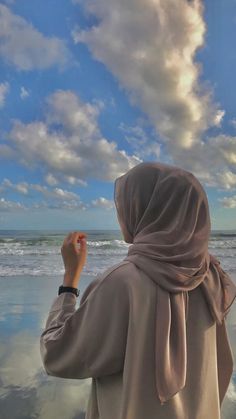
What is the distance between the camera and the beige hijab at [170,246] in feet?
2.37

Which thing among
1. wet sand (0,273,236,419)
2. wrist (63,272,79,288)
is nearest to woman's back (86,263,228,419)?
wrist (63,272,79,288)

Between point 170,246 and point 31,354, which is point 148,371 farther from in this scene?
point 31,354

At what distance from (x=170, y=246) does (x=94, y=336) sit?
8.2 inches

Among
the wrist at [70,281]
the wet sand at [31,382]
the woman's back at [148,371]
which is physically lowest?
the wet sand at [31,382]

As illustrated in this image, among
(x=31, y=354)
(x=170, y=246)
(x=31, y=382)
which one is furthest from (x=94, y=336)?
(x=31, y=354)

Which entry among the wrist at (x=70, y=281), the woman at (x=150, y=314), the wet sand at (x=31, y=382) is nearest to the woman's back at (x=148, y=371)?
the woman at (x=150, y=314)

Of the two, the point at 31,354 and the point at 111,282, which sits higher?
the point at 111,282

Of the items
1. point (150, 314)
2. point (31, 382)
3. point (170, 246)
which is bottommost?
point (31, 382)

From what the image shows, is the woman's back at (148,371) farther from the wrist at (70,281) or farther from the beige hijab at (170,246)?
the wrist at (70,281)

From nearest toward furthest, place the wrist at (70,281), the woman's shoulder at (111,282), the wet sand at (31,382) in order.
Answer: the woman's shoulder at (111,282) < the wrist at (70,281) < the wet sand at (31,382)

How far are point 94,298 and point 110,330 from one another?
6 centimetres

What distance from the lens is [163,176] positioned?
2.59 feet

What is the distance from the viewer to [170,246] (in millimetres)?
746

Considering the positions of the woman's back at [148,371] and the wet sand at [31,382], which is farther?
the wet sand at [31,382]
